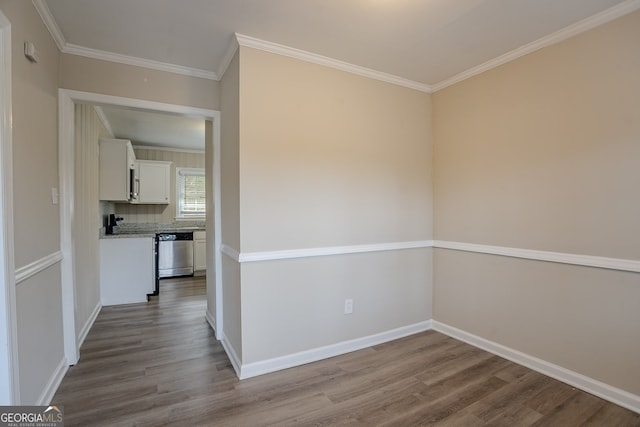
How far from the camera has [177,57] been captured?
8.41ft

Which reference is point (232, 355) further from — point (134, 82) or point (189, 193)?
point (189, 193)

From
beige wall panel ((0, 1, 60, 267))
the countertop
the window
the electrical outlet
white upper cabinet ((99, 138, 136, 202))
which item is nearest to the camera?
beige wall panel ((0, 1, 60, 267))

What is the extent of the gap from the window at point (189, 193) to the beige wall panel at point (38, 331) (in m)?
4.28

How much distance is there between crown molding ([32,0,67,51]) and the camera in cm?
187

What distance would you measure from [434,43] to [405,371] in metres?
2.66

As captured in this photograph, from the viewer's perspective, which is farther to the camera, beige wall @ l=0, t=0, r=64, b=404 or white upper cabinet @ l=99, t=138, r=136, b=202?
white upper cabinet @ l=99, t=138, r=136, b=202

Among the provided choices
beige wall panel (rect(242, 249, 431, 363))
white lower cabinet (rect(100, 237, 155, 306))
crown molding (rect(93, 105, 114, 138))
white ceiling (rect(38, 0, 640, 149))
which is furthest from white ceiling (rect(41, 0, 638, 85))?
white lower cabinet (rect(100, 237, 155, 306))

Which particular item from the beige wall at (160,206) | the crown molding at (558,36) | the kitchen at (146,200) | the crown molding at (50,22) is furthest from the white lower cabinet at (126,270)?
the crown molding at (558,36)

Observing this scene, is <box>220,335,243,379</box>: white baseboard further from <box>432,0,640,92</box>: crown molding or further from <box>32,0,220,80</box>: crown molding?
<box>432,0,640,92</box>: crown molding

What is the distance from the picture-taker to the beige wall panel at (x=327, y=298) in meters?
2.35

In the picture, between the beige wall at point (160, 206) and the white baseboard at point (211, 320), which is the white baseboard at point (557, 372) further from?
the beige wall at point (160, 206)

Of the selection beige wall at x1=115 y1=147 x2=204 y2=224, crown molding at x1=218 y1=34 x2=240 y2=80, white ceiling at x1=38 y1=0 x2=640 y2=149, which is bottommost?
beige wall at x1=115 y1=147 x2=204 y2=224

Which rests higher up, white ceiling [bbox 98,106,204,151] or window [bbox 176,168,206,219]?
white ceiling [bbox 98,106,204,151]

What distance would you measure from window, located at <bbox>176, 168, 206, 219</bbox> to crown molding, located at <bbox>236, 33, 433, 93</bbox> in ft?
15.7
